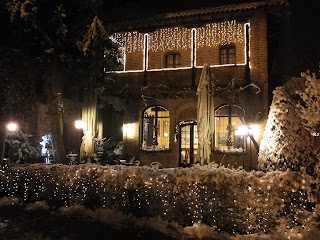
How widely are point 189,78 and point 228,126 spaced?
2.92 metres

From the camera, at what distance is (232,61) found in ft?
53.2

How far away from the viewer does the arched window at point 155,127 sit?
1723 centimetres

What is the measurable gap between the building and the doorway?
5 cm

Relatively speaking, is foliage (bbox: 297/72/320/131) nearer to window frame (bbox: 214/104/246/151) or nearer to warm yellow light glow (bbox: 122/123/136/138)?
window frame (bbox: 214/104/246/151)

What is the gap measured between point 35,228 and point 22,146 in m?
7.69

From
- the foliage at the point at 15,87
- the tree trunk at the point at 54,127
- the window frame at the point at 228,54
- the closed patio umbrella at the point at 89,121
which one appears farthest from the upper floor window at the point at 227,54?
the foliage at the point at 15,87

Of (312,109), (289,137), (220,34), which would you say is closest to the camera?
(312,109)

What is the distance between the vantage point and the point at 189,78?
16234mm

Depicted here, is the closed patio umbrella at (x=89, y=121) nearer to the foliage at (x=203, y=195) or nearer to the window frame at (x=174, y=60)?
the foliage at (x=203, y=195)

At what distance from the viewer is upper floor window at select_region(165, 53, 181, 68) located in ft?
56.7

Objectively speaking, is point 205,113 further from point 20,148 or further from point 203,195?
point 20,148

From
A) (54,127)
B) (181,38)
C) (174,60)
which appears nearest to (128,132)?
(174,60)

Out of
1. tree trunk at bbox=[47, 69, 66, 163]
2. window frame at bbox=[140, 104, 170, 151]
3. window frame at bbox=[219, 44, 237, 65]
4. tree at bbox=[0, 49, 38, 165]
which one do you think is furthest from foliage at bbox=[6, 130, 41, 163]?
window frame at bbox=[219, 44, 237, 65]

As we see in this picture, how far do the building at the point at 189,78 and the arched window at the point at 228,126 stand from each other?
45 mm
